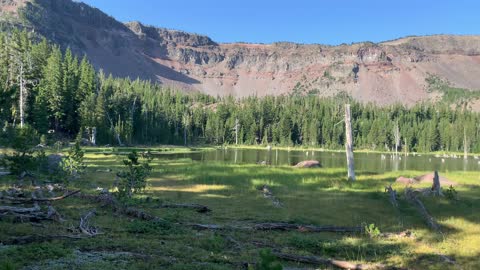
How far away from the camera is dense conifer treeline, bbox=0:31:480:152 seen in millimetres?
84812

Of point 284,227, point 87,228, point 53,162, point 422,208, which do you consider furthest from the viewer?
point 53,162

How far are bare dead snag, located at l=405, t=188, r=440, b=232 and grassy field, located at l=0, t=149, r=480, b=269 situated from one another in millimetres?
322

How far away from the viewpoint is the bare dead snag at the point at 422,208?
59.4 feet

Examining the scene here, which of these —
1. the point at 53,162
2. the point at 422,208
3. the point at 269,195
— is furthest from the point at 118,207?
the point at 53,162

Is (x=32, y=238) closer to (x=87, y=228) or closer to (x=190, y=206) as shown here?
(x=87, y=228)

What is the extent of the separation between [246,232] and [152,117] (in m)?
123

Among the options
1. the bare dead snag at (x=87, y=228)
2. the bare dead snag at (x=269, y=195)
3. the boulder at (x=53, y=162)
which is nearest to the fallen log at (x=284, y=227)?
the bare dead snag at (x=87, y=228)

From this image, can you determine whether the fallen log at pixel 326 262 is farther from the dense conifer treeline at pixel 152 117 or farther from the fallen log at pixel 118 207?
the dense conifer treeline at pixel 152 117

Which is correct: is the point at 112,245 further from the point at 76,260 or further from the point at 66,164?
the point at 66,164

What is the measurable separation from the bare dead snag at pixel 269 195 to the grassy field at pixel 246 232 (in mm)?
356

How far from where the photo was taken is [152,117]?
443ft

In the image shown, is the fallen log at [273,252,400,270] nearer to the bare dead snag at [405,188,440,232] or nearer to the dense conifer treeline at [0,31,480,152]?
the bare dead snag at [405,188,440,232]

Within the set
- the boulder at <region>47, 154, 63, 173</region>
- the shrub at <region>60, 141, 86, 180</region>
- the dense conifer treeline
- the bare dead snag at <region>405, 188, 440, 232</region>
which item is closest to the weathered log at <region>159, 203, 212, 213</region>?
the bare dead snag at <region>405, 188, 440, 232</region>

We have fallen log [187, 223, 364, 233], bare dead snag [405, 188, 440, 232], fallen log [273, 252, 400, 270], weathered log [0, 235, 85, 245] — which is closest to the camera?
fallen log [273, 252, 400, 270]
